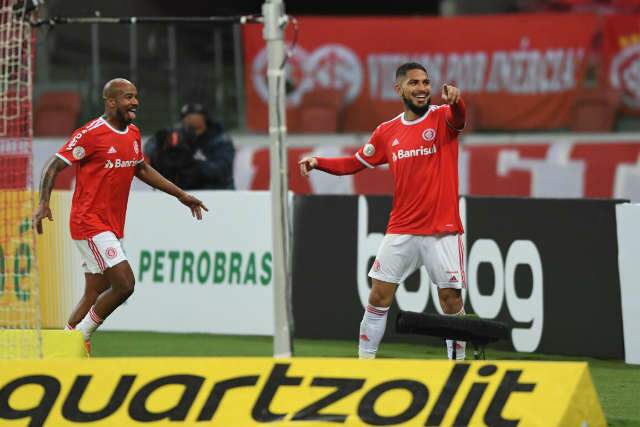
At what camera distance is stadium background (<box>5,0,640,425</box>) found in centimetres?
1118

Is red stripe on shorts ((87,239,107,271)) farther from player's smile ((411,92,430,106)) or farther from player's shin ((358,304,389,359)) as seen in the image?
player's smile ((411,92,430,106))

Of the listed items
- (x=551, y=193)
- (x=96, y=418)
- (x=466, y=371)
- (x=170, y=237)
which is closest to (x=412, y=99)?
(x=466, y=371)

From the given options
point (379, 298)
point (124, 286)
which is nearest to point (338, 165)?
point (379, 298)

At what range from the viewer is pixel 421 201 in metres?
9.26

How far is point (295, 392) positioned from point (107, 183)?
3448 mm

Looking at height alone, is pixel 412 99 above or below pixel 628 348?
above

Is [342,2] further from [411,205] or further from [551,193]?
[411,205]

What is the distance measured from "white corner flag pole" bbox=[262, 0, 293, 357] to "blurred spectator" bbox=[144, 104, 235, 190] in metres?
6.91

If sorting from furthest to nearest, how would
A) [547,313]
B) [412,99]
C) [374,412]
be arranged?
[547,313] < [412,99] < [374,412]

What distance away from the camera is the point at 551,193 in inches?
724

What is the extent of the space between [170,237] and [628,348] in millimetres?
4597

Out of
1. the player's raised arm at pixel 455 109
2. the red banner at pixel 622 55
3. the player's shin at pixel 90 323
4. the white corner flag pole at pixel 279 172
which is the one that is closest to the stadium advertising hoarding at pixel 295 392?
the white corner flag pole at pixel 279 172

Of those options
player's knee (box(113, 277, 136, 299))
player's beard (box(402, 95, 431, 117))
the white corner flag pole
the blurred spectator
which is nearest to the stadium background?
the blurred spectator

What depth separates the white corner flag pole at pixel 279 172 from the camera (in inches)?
294
